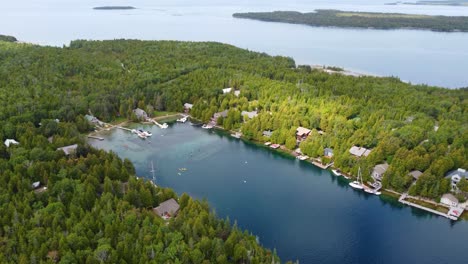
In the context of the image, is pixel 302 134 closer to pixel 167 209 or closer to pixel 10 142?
pixel 167 209

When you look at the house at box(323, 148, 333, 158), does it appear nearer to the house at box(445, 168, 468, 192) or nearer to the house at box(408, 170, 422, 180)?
the house at box(408, 170, 422, 180)

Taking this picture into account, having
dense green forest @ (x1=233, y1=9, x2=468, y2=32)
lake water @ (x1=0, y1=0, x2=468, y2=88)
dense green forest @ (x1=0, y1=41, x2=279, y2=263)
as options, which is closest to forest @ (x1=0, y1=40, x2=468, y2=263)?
dense green forest @ (x1=0, y1=41, x2=279, y2=263)

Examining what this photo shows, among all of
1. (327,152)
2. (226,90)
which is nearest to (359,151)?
(327,152)

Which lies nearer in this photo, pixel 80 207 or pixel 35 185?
pixel 80 207

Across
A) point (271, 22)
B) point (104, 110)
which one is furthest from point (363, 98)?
point (271, 22)

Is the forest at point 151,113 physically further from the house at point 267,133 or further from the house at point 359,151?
the house at point 359,151

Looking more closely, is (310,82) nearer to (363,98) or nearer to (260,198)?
(363,98)
